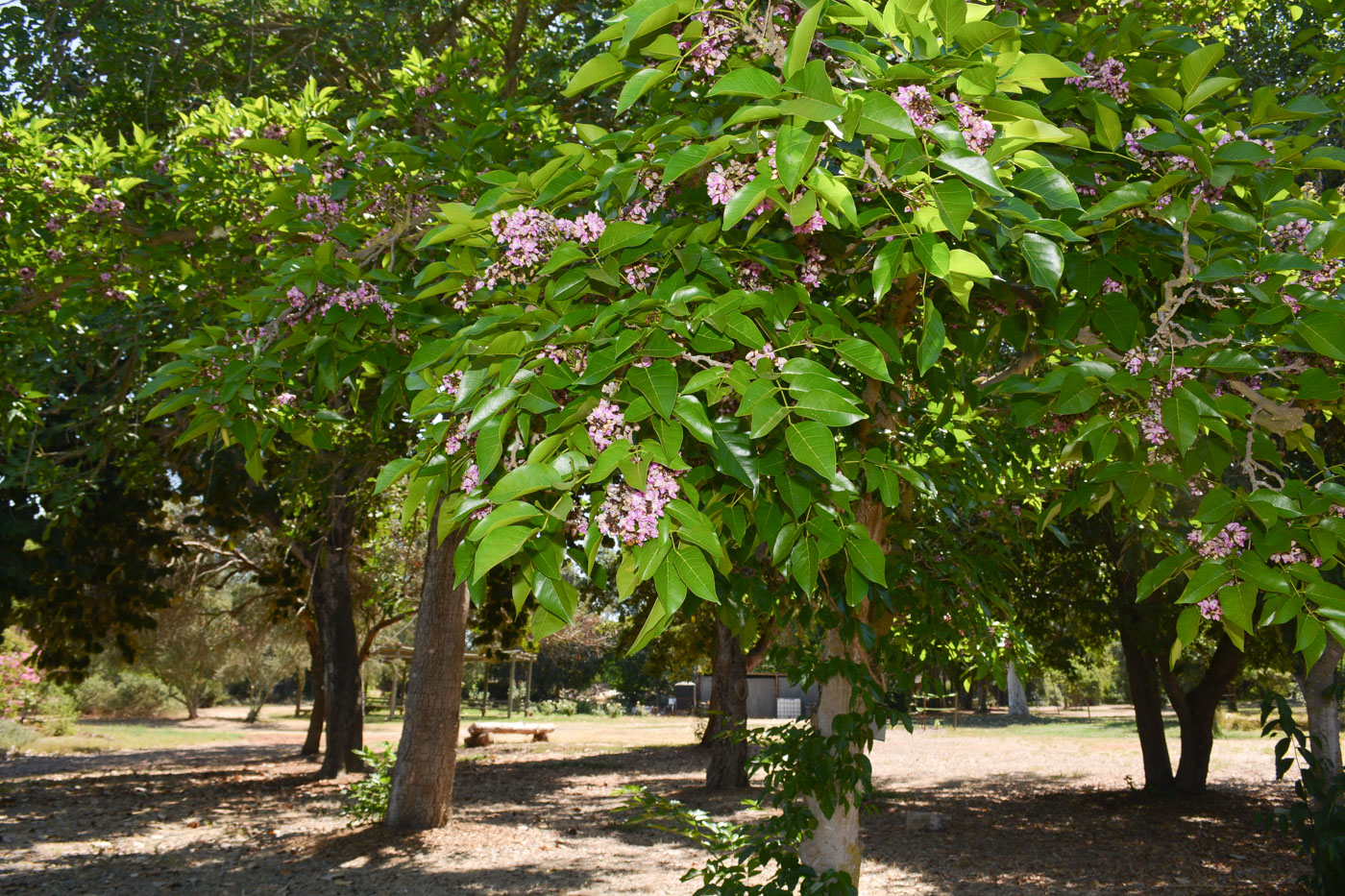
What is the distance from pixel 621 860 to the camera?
779cm

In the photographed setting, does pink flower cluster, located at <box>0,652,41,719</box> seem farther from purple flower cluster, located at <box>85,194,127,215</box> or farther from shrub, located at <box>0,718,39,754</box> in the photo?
purple flower cluster, located at <box>85,194,127,215</box>

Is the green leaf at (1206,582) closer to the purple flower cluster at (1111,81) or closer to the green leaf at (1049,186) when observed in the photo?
the green leaf at (1049,186)

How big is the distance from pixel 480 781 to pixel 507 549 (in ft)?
41.9

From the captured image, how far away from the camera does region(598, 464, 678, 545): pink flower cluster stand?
1.44 m

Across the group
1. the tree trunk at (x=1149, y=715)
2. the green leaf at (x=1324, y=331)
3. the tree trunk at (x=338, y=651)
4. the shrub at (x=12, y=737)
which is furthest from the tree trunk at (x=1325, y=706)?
the shrub at (x=12, y=737)

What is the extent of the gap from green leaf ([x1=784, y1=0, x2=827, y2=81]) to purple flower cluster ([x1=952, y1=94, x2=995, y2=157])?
14.9 inches

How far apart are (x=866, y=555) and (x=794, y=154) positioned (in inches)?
29.4

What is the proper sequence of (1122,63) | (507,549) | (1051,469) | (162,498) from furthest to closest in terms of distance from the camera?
(162,498), (1051,469), (1122,63), (507,549)

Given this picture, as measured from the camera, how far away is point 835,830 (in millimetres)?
3402

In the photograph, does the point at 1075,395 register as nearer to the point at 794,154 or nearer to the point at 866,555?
the point at 866,555

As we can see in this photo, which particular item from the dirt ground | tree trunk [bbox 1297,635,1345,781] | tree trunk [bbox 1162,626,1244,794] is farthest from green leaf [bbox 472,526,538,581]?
tree trunk [bbox 1162,626,1244,794]

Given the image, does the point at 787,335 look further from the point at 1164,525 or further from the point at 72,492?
the point at 1164,525

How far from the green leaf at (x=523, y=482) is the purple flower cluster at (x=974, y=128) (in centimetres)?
94

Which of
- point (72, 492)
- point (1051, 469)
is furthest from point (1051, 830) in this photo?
point (72, 492)
